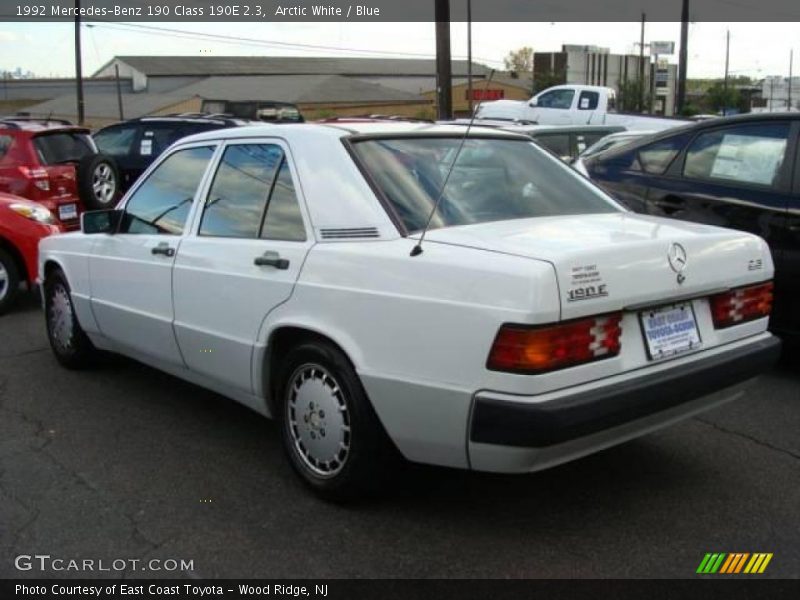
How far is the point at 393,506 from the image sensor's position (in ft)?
11.7

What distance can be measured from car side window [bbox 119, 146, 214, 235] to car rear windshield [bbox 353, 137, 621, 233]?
1172 mm

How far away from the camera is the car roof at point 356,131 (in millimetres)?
3805

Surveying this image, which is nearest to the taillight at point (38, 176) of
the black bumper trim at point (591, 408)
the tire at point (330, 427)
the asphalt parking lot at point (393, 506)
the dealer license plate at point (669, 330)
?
the asphalt parking lot at point (393, 506)

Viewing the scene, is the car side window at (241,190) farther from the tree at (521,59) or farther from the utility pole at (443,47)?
the tree at (521,59)

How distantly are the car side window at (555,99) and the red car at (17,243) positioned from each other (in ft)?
60.6

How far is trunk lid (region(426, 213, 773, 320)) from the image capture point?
115 inches

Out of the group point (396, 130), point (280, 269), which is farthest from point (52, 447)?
point (396, 130)

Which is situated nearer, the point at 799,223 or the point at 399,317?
the point at 399,317

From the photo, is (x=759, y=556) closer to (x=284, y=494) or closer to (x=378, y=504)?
(x=378, y=504)

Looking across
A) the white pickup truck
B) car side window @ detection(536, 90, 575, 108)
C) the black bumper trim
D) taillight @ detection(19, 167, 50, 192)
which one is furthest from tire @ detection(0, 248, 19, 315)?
car side window @ detection(536, 90, 575, 108)

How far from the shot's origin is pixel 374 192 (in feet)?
11.3

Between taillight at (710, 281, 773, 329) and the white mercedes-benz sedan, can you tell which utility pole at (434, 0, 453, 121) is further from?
taillight at (710, 281, 773, 329)

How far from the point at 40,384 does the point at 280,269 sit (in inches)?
106

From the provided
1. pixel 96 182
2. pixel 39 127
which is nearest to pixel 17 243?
pixel 96 182
